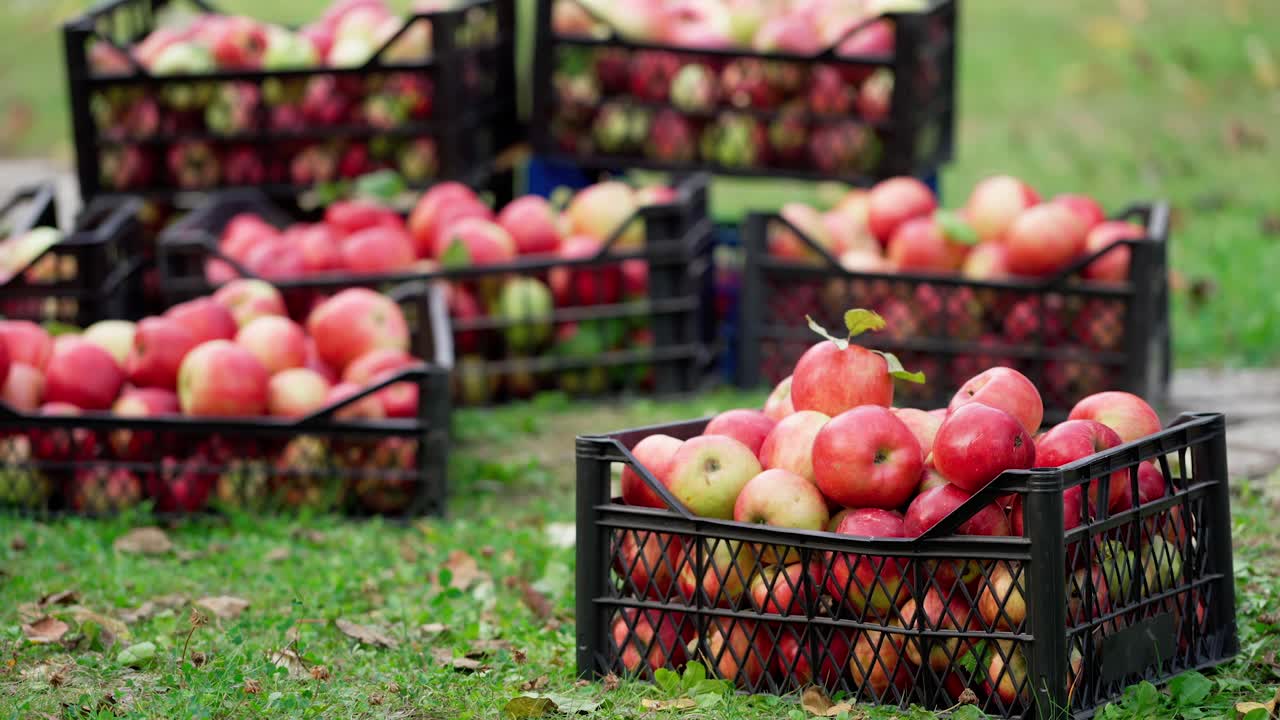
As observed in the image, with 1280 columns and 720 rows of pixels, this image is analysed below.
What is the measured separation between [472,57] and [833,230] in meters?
1.77

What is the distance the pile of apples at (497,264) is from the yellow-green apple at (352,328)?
526mm

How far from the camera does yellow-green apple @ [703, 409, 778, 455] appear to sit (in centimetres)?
298

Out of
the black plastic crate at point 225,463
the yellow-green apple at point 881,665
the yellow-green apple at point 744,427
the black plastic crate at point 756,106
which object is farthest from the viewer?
the black plastic crate at point 756,106

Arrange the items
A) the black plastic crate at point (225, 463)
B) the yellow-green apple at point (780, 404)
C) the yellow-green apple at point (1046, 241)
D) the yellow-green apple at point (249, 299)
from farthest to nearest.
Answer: the yellow-green apple at point (1046, 241)
the yellow-green apple at point (249, 299)
the black plastic crate at point (225, 463)
the yellow-green apple at point (780, 404)

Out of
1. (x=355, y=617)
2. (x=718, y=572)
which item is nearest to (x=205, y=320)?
(x=355, y=617)

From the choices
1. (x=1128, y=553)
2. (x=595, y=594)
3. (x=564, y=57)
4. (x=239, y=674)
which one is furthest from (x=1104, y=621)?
(x=564, y=57)

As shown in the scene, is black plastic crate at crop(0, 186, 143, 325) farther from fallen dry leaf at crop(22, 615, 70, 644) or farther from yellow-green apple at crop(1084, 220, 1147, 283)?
yellow-green apple at crop(1084, 220, 1147, 283)

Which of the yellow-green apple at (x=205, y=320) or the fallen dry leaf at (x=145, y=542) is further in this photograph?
the yellow-green apple at (x=205, y=320)

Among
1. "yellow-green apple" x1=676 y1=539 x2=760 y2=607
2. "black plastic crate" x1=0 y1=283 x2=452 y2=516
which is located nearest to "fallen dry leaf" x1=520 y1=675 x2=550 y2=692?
"yellow-green apple" x1=676 y1=539 x2=760 y2=607

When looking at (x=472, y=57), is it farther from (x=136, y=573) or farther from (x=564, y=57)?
(x=136, y=573)

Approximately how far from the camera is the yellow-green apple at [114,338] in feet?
15.5

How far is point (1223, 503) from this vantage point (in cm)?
291

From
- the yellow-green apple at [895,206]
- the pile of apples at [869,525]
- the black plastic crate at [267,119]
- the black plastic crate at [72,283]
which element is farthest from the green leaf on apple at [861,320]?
the black plastic crate at [267,119]

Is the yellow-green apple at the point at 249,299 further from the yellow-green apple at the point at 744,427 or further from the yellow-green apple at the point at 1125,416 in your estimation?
the yellow-green apple at the point at 1125,416
